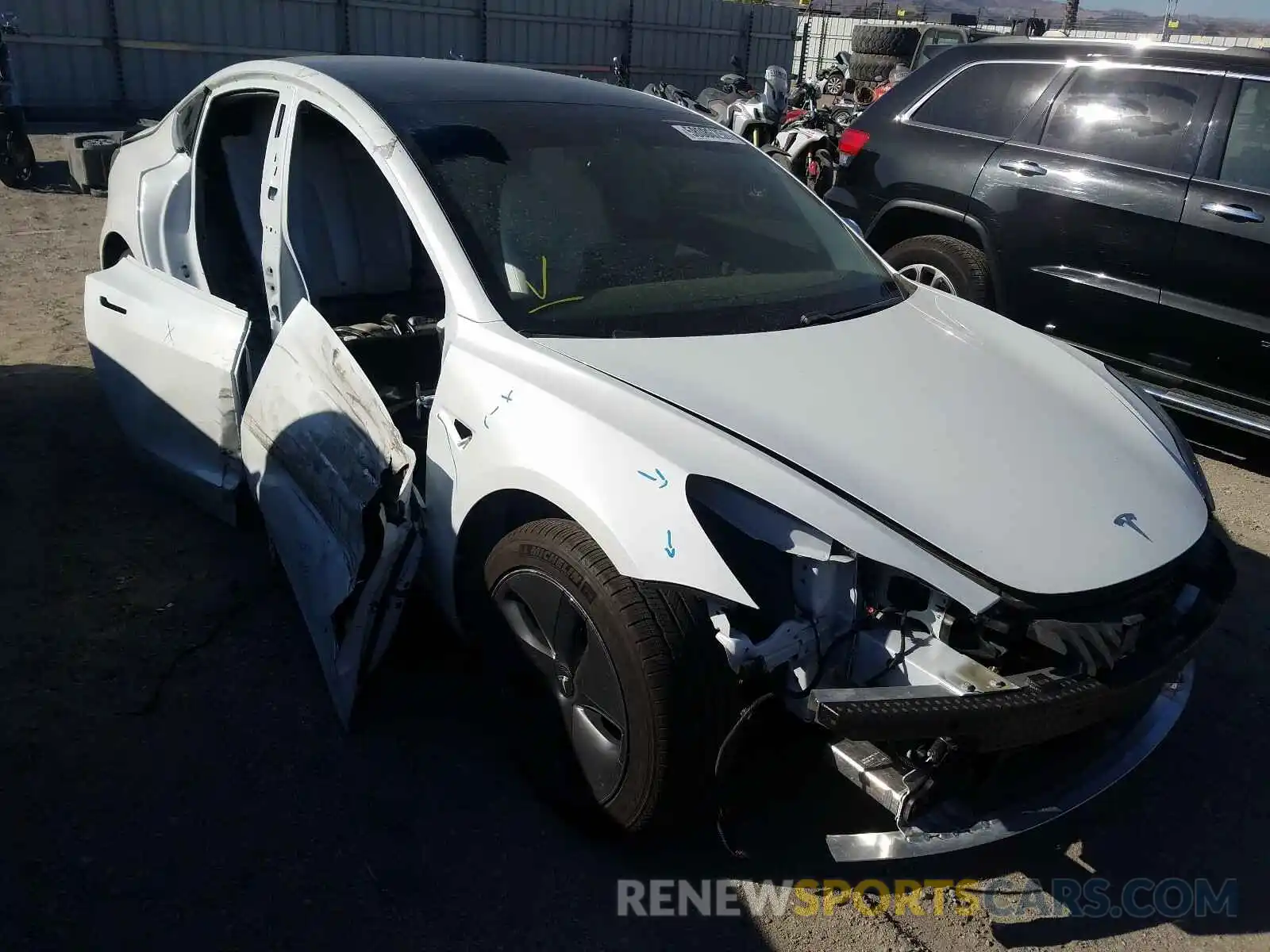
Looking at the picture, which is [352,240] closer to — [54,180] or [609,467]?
[609,467]

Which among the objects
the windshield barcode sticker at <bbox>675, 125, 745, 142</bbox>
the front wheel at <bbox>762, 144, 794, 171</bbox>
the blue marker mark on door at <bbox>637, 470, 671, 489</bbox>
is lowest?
the blue marker mark on door at <bbox>637, 470, 671, 489</bbox>

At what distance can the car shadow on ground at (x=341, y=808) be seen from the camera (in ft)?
7.88

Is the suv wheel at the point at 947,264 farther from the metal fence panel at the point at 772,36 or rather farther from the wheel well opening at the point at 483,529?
the metal fence panel at the point at 772,36

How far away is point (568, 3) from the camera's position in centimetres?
1984

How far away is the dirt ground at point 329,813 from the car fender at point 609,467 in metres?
0.66

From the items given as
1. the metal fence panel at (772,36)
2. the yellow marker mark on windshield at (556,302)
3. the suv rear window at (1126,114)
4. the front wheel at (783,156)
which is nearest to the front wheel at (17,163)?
the front wheel at (783,156)

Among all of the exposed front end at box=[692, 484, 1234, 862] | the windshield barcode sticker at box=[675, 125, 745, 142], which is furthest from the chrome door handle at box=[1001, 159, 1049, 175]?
the exposed front end at box=[692, 484, 1234, 862]

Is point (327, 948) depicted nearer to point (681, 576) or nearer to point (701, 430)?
point (681, 576)

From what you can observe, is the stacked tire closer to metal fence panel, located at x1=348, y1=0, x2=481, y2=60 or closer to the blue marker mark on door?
metal fence panel, located at x1=348, y1=0, x2=481, y2=60

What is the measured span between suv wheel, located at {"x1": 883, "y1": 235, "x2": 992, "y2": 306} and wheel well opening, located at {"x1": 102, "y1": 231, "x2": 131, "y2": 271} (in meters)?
3.75

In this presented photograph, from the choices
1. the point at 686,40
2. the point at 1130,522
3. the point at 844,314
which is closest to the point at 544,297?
the point at 844,314

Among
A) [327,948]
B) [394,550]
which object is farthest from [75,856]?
[394,550]

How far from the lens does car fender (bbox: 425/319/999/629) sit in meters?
2.16

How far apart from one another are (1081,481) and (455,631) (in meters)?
1.71
